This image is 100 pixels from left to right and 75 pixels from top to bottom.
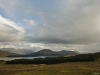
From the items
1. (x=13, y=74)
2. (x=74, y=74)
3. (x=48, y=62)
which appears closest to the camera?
(x=74, y=74)

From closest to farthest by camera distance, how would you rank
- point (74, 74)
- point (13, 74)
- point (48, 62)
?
point (74, 74)
point (13, 74)
point (48, 62)

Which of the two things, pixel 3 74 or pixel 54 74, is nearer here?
pixel 54 74

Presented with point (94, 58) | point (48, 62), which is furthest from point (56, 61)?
point (94, 58)

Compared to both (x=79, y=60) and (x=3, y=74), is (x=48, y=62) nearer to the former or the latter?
(x=79, y=60)

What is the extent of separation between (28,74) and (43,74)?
8.15 m

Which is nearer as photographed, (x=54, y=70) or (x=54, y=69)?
(x=54, y=70)

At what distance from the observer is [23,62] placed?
7215 inches

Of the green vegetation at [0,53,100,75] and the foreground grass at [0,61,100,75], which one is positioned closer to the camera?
the foreground grass at [0,61,100,75]

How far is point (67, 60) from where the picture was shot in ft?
622

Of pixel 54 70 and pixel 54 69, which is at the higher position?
pixel 54 69

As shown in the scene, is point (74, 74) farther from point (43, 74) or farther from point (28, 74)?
point (28, 74)

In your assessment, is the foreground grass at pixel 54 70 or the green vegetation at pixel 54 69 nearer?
the foreground grass at pixel 54 70

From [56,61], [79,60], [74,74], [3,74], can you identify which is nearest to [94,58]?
[79,60]

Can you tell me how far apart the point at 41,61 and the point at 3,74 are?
88857 mm
